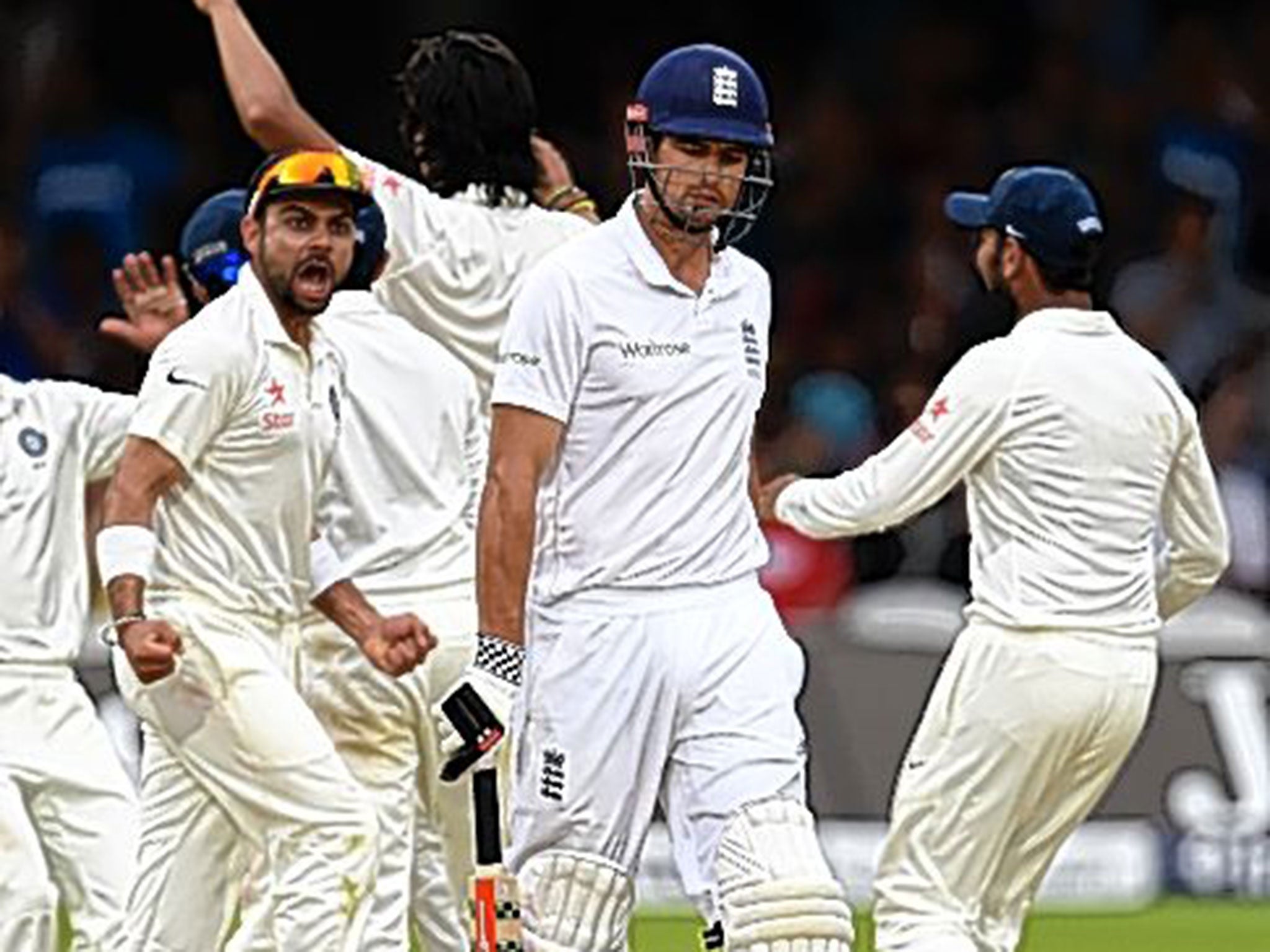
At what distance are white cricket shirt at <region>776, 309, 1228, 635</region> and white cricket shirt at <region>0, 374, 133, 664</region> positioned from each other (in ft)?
5.35

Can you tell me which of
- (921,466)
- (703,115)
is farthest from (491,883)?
(921,466)

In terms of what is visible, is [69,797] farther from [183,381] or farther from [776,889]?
[776,889]

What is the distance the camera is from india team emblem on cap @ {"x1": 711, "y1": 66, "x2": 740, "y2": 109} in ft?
27.0

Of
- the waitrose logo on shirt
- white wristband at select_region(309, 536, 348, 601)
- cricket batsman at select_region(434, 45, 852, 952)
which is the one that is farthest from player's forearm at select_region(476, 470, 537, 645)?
white wristband at select_region(309, 536, 348, 601)

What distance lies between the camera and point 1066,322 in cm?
984

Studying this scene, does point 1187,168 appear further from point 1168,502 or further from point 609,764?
point 609,764

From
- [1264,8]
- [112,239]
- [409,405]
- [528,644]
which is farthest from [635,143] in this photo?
[1264,8]

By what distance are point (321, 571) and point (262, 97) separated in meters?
1.34

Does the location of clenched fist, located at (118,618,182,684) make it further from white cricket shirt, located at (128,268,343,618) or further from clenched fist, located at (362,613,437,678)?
clenched fist, located at (362,613,437,678)

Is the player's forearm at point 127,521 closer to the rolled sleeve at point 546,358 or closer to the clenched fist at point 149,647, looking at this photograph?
the clenched fist at point 149,647

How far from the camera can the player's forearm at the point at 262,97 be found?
392 inches

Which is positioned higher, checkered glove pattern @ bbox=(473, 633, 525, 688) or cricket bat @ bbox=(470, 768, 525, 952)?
checkered glove pattern @ bbox=(473, 633, 525, 688)

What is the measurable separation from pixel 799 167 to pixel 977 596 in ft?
27.8

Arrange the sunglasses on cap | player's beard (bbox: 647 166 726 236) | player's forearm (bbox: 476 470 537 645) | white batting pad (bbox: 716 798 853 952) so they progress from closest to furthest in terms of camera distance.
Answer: white batting pad (bbox: 716 798 853 952) → player's forearm (bbox: 476 470 537 645) → player's beard (bbox: 647 166 726 236) → the sunglasses on cap
